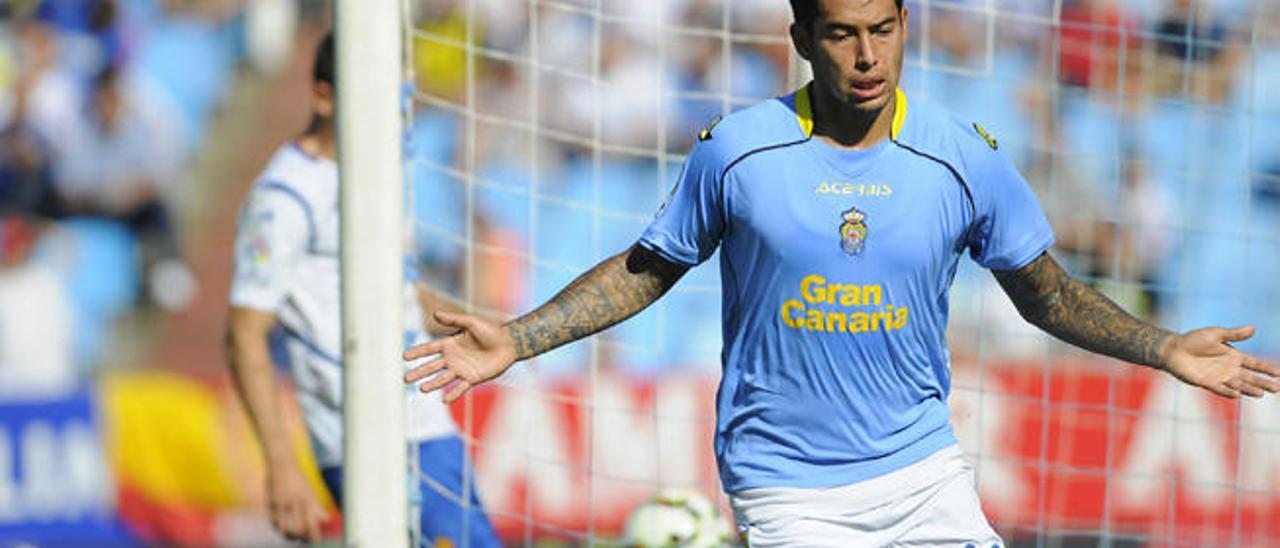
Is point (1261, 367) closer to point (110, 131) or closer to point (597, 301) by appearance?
point (597, 301)

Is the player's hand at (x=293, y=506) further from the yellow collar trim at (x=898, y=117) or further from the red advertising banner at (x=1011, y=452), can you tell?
the red advertising banner at (x=1011, y=452)

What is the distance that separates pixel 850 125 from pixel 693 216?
381 millimetres

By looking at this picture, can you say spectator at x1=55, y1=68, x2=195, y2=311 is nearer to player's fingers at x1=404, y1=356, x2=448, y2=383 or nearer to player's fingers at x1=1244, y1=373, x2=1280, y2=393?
player's fingers at x1=404, y1=356, x2=448, y2=383

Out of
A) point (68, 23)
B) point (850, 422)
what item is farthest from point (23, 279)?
point (850, 422)

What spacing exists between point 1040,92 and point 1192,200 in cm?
110

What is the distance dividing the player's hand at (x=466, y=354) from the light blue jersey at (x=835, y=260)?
0.39 m

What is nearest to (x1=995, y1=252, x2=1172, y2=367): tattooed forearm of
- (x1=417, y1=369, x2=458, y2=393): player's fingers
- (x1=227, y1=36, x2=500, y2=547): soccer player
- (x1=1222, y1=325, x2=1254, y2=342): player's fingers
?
(x1=1222, y1=325, x2=1254, y2=342): player's fingers

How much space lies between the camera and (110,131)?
11.2m

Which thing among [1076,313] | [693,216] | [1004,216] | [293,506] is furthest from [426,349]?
[293,506]

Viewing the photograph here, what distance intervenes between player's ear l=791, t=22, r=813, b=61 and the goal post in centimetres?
91

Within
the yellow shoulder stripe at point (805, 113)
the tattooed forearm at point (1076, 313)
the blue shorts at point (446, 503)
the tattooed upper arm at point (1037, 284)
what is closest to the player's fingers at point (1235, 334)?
the tattooed forearm at point (1076, 313)

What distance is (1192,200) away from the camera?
9.88 meters

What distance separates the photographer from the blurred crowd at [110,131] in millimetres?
10953

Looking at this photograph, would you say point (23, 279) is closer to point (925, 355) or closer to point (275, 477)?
point (275, 477)
